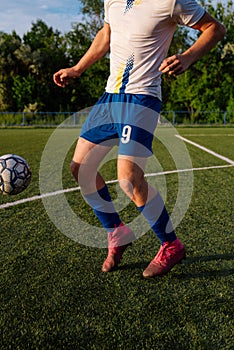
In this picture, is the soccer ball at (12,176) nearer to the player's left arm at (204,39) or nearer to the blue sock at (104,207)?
the blue sock at (104,207)

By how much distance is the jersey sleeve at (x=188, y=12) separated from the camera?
2746mm

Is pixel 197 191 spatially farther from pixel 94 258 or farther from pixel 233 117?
pixel 233 117

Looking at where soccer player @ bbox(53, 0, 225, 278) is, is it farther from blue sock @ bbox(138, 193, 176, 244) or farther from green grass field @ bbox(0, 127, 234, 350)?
green grass field @ bbox(0, 127, 234, 350)

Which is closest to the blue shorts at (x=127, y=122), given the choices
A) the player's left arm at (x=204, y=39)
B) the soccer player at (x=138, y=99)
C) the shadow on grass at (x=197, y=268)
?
the soccer player at (x=138, y=99)

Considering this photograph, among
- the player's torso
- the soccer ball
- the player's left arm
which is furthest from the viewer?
the soccer ball

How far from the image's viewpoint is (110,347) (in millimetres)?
2055

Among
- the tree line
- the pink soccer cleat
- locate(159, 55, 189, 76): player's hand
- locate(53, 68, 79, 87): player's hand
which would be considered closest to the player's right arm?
locate(53, 68, 79, 87): player's hand

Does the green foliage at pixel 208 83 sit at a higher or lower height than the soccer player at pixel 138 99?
lower

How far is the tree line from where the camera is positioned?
119ft

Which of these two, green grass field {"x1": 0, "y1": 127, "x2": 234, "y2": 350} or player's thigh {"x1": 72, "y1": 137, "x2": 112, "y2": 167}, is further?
player's thigh {"x1": 72, "y1": 137, "x2": 112, "y2": 167}

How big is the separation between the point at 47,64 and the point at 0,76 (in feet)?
14.7

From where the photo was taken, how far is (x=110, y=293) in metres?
2.65

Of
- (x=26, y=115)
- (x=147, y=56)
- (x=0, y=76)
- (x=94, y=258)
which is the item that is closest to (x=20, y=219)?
(x=94, y=258)

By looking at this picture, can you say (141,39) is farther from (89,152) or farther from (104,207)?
(104,207)
